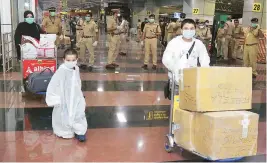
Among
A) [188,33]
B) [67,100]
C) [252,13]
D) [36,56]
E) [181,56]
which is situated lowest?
[67,100]

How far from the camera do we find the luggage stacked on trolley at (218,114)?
9.75 ft

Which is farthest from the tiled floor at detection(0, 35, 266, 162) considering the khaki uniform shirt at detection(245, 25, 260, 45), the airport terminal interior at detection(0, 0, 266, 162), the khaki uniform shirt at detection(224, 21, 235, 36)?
the khaki uniform shirt at detection(224, 21, 235, 36)

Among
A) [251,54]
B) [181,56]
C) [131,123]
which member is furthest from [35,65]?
[251,54]

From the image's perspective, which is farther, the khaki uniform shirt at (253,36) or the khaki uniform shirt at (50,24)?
the khaki uniform shirt at (50,24)

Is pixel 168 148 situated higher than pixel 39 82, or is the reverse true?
pixel 39 82

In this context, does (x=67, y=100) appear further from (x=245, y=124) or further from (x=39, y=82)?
(x=245, y=124)

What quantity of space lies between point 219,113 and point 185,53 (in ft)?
2.65

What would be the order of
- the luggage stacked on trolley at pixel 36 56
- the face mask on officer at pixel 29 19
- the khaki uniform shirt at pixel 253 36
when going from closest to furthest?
the luggage stacked on trolley at pixel 36 56
the face mask on officer at pixel 29 19
the khaki uniform shirt at pixel 253 36

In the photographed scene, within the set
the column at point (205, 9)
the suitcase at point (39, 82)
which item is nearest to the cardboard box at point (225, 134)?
the suitcase at point (39, 82)

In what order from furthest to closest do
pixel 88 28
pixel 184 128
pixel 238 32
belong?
pixel 238 32
pixel 88 28
pixel 184 128

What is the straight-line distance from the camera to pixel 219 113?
3.03 meters

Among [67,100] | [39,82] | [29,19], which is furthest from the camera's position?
[29,19]

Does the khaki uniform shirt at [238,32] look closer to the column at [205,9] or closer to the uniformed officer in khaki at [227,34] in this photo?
the uniformed officer in khaki at [227,34]

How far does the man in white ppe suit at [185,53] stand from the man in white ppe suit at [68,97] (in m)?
1.10
